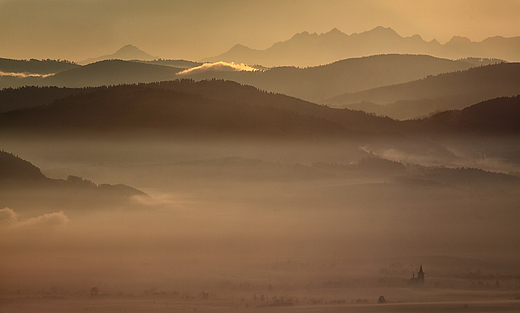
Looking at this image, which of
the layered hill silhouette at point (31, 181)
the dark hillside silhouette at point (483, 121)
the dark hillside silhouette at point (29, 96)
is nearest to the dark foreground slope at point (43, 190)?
the layered hill silhouette at point (31, 181)

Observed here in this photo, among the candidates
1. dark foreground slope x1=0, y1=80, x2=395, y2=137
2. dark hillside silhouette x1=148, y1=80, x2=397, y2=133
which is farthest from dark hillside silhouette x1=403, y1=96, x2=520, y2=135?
dark foreground slope x1=0, y1=80, x2=395, y2=137

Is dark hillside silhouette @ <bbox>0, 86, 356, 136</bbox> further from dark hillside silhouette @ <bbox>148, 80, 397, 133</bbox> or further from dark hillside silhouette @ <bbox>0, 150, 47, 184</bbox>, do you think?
dark hillside silhouette @ <bbox>0, 150, 47, 184</bbox>

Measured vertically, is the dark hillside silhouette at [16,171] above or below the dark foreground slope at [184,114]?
below

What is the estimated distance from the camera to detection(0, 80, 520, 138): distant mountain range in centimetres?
15362

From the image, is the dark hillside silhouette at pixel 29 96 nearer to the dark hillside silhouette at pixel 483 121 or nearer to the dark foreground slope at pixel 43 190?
the dark foreground slope at pixel 43 190

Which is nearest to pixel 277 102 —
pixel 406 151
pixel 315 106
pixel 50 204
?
pixel 315 106

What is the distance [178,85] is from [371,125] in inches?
2231

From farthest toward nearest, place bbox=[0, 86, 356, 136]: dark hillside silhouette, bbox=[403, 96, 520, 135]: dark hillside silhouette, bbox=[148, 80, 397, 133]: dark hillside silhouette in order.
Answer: bbox=[148, 80, 397, 133]: dark hillside silhouette → bbox=[403, 96, 520, 135]: dark hillside silhouette → bbox=[0, 86, 356, 136]: dark hillside silhouette

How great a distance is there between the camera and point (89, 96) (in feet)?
541

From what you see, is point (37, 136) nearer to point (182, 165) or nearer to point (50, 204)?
point (182, 165)

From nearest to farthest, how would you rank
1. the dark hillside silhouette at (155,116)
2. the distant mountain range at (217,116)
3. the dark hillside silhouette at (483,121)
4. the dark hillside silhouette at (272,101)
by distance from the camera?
the dark hillside silhouette at (155,116) < the distant mountain range at (217,116) < the dark hillside silhouette at (483,121) < the dark hillside silhouette at (272,101)

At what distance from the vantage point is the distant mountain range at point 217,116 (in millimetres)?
153625

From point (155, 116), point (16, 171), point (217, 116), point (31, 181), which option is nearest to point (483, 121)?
point (217, 116)

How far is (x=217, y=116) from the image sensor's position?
161 metres
